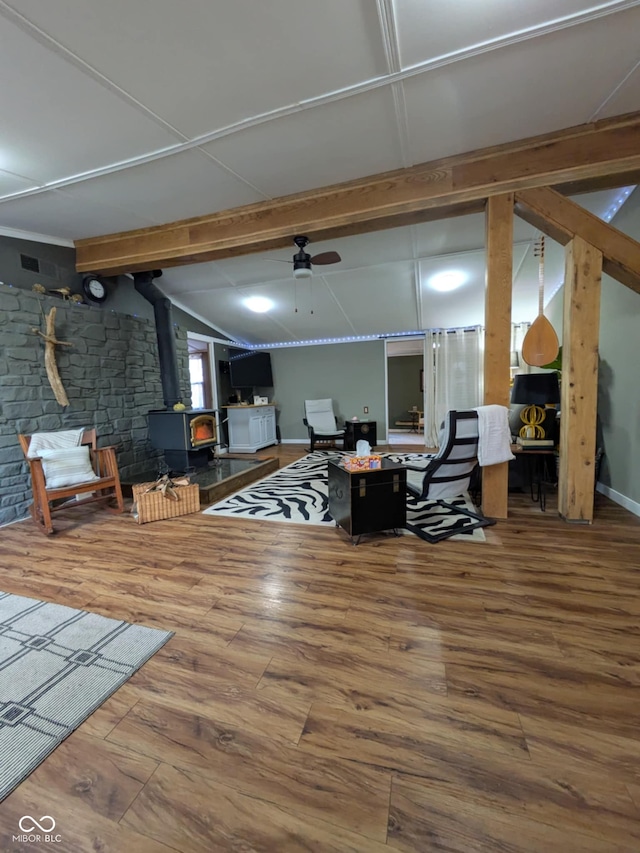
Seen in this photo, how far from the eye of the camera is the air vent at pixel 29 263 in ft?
11.4

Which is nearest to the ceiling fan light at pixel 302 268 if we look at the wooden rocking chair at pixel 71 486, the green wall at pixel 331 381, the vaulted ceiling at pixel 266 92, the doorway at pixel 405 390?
the vaulted ceiling at pixel 266 92

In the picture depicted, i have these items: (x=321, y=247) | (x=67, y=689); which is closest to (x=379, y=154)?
(x=321, y=247)

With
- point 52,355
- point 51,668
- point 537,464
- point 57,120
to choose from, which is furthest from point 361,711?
point 52,355

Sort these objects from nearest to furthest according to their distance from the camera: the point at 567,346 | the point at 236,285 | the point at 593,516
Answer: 1. the point at 567,346
2. the point at 593,516
3. the point at 236,285

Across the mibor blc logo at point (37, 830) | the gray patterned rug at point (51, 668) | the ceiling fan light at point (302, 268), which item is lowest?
the mibor blc logo at point (37, 830)

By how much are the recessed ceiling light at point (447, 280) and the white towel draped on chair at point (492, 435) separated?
2742 millimetres

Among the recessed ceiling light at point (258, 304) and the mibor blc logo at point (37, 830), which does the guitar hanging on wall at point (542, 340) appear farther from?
the mibor blc logo at point (37, 830)

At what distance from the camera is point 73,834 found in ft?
3.03

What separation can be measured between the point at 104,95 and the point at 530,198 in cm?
286

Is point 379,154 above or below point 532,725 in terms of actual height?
above

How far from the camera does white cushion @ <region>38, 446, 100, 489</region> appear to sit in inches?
121

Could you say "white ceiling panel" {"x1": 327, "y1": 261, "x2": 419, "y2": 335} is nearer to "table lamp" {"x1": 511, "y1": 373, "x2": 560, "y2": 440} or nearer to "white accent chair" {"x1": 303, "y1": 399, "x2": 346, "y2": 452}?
"white accent chair" {"x1": 303, "y1": 399, "x2": 346, "y2": 452}

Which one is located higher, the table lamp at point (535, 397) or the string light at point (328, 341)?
the string light at point (328, 341)

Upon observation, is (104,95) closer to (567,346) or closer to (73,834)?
(73,834)
